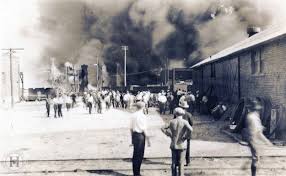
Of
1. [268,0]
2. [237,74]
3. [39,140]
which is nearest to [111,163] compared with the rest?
[39,140]

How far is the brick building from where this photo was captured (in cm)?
1441

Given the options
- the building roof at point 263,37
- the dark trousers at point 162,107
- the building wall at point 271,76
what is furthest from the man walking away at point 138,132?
the dark trousers at point 162,107

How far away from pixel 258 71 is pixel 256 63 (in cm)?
75

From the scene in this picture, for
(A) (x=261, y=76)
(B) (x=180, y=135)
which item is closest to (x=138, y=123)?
(B) (x=180, y=135)

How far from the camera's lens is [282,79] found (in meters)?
14.4

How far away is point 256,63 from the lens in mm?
17781

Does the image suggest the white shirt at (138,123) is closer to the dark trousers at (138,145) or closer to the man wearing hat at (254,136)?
the dark trousers at (138,145)

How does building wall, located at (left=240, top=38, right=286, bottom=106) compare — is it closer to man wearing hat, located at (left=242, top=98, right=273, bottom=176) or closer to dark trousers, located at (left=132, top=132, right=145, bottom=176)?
man wearing hat, located at (left=242, top=98, right=273, bottom=176)

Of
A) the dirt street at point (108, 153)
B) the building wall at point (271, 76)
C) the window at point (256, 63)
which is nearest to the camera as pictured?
the dirt street at point (108, 153)

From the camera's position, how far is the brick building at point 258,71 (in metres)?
14.4

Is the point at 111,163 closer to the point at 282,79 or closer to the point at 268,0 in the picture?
the point at 282,79

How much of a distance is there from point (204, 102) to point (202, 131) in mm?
8867

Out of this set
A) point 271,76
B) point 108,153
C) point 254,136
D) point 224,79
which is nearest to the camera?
point 254,136

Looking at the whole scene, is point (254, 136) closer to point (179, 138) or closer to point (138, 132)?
point (179, 138)
